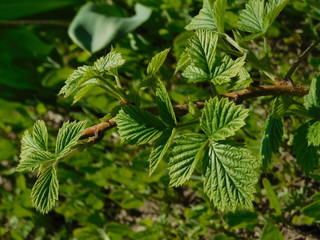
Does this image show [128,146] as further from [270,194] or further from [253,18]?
[253,18]

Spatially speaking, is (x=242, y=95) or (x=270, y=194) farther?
(x=270, y=194)

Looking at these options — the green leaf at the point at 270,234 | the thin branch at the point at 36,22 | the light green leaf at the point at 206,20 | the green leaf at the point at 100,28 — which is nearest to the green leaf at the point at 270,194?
the green leaf at the point at 270,234

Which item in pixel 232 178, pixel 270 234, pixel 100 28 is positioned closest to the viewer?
pixel 232 178

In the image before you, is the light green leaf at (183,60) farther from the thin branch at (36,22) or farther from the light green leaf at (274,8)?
the thin branch at (36,22)

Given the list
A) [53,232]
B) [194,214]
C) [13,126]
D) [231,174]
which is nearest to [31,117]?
[13,126]

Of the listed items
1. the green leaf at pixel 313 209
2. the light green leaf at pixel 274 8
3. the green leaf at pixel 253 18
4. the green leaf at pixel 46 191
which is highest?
the light green leaf at pixel 274 8

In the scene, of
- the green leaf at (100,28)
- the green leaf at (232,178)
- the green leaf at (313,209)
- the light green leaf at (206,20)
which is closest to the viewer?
the green leaf at (232,178)

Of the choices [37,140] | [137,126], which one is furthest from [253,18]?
[37,140]

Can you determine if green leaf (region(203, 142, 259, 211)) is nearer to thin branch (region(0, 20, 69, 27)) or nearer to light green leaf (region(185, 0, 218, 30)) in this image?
light green leaf (region(185, 0, 218, 30))
